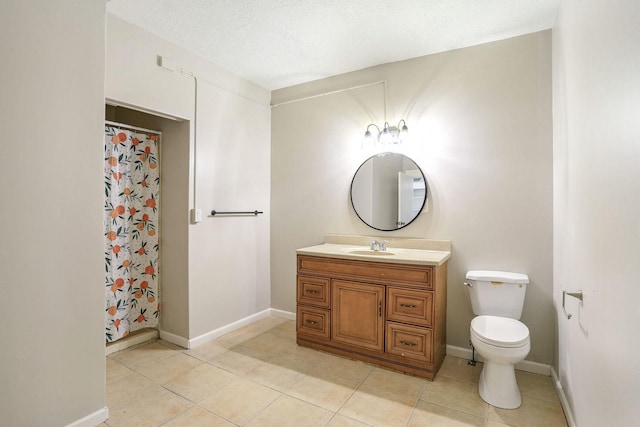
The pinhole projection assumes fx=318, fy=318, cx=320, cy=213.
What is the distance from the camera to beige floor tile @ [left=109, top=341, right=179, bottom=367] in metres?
2.60

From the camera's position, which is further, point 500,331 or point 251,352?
point 251,352

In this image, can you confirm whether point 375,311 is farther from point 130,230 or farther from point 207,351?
point 130,230

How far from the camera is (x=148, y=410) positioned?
1.96 meters

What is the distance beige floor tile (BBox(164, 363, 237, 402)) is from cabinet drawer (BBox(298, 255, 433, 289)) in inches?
40.5

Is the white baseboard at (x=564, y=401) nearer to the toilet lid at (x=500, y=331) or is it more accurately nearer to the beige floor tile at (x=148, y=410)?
the toilet lid at (x=500, y=331)

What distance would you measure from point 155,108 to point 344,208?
75.1 inches

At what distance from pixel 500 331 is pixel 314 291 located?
4.68ft

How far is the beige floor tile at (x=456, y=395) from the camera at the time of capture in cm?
199

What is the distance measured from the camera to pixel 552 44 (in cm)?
235

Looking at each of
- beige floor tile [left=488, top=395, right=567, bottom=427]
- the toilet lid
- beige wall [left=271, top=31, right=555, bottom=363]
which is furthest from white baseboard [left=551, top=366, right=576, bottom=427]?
the toilet lid

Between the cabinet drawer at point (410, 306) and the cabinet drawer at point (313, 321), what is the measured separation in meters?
0.58

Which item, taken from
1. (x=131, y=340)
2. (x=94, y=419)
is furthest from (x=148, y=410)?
(x=131, y=340)

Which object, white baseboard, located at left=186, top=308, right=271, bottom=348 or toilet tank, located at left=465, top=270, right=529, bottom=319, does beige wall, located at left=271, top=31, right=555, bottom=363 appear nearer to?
toilet tank, located at left=465, top=270, right=529, bottom=319

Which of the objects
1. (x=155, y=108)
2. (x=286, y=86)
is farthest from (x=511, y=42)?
(x=155, y=108)
